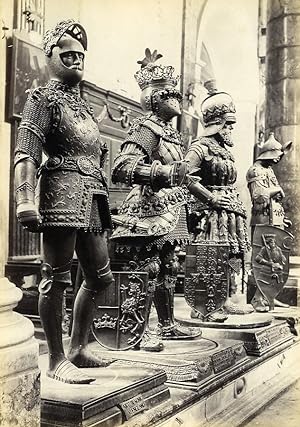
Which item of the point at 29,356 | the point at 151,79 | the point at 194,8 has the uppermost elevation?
the point at 194,8

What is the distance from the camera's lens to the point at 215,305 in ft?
17.7

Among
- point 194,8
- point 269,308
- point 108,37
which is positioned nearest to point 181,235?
point 269,308

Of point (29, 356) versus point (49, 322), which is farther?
point (49, 322)

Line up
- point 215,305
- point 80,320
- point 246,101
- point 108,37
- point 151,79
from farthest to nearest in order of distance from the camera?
point 246,101
point 108,37
point 215,305
point 151,79
point 80,320

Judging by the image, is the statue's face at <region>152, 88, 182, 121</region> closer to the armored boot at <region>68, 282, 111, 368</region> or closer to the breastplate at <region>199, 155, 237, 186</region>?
the breastplate at <region>199, 155, 237, 186</region>

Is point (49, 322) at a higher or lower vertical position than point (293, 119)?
lower

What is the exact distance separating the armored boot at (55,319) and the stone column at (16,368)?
1.37 ft

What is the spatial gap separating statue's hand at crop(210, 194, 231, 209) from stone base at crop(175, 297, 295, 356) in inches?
37.3

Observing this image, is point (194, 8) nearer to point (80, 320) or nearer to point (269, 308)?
point (269, 308)

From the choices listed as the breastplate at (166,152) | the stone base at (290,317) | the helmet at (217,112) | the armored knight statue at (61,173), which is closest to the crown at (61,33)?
the armored knight statue at (61,173)

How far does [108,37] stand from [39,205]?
20.6 ft

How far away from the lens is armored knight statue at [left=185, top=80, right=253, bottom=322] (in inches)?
213

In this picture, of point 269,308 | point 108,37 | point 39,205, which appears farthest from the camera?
point 108,37

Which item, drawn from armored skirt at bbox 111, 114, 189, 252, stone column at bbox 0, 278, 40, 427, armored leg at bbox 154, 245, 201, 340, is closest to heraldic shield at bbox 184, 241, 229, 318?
armored leg at bbox 154, 245, 201, 340
